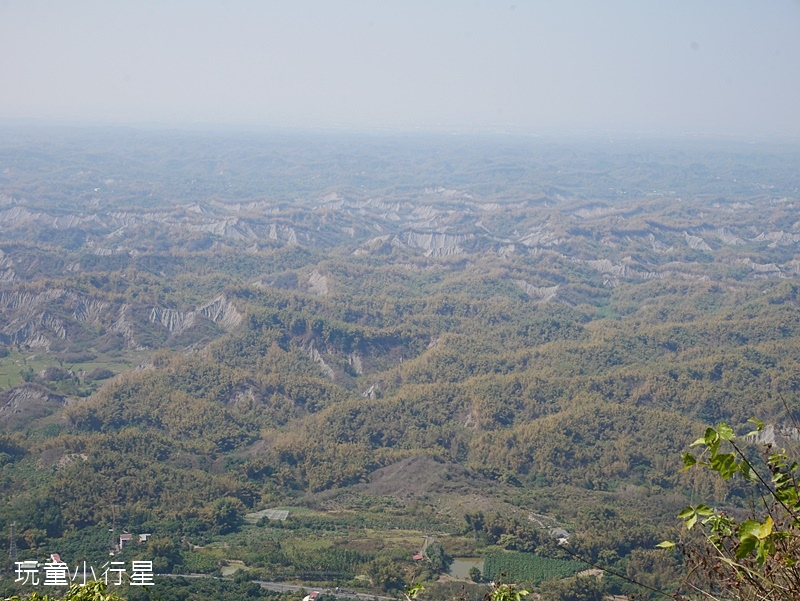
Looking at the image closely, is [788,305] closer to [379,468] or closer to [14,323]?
[379,468]

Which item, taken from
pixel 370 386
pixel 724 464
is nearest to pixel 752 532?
pixel 724 464

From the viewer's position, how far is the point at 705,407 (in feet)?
174

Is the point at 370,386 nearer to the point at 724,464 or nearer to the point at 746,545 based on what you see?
the point at 724,464

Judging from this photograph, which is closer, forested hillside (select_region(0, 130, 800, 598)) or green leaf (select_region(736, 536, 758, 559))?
green leaf (select_region(736, 536, 758, 559))

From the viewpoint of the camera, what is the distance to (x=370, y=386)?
200 feet

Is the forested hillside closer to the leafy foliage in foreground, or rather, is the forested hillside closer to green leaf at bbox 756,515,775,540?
the leafy foliage in foreground

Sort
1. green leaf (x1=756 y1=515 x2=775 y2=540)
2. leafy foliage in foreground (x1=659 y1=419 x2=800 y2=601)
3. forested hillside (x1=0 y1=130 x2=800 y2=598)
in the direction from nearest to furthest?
1. green leaf (x1=756 y1=515 x2=775 y2=540)
2. leafy foliage in foreground (x1=659 y1=419 x2=800 y2=601)
3. forested hillside (x1=0 y1=130 x2=800 y2=598)

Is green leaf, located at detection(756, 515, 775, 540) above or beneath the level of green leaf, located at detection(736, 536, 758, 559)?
above

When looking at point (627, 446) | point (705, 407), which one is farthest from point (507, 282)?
point (627, 446)

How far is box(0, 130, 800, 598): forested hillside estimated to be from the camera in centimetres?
3547

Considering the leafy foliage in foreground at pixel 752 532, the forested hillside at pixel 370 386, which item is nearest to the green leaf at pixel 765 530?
the leafy foliage in foreground at pixel 752 532

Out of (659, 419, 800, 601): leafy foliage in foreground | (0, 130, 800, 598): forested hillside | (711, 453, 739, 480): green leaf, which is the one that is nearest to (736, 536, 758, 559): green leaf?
(659, 419, 800, 601): leafy foliage in foreground

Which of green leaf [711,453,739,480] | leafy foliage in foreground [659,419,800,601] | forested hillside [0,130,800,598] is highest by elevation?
green leaf [711,453,739,480]

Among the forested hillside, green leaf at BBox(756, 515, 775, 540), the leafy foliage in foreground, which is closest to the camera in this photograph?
green leaf at BBox(756, 515, 775, 540)
